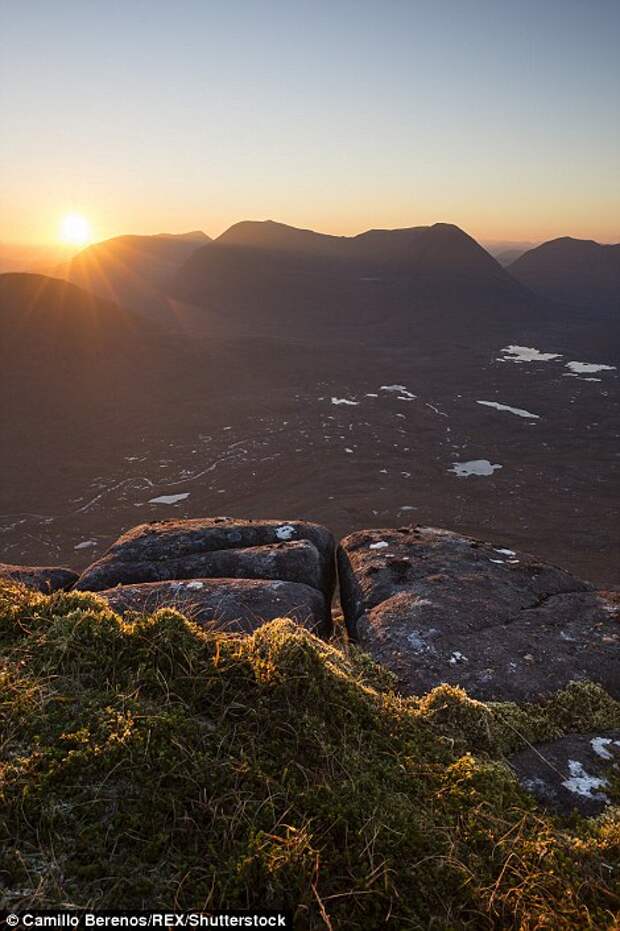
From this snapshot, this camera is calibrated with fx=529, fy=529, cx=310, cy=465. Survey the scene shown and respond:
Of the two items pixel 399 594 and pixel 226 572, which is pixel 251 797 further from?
pixel 226 572

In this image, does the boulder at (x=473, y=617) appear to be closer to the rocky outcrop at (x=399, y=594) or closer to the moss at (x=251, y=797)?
the rocky outcrop at (x=399, y=594)

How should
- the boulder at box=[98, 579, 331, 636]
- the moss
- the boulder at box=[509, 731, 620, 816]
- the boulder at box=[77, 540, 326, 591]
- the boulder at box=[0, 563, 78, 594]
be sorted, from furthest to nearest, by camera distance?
1. the boulder at box=[77, 540, 326, 591]
2. the boulder at box=[0, 563, 78, 594]
3. the boulder at box=[98, 579, 331, 636]
4. the boulder at box=[509, 731, 620, 816]
5. the moss

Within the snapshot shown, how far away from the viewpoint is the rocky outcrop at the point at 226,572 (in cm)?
885

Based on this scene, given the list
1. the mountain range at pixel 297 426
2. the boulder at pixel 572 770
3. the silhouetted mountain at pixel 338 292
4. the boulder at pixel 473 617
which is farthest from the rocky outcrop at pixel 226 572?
the silhouetted mountain at pixel 338 292

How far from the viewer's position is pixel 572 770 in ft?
18.9

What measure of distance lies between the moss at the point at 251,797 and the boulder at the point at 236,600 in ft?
10.5

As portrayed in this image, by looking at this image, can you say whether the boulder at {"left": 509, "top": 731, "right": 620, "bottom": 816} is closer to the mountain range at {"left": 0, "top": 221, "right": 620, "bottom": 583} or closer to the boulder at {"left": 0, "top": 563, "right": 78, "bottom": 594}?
the boulder at {"left": 0, "top": 563, "right": 78, "bottom": 594}

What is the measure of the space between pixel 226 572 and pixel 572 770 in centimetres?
712

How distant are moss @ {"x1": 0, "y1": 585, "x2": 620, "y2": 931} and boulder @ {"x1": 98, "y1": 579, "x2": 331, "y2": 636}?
126 inches

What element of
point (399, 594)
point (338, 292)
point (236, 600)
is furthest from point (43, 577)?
point (338, 292)

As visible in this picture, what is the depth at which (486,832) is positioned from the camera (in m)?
3.97

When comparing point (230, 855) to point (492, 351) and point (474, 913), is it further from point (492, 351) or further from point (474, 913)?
point (492, 351)

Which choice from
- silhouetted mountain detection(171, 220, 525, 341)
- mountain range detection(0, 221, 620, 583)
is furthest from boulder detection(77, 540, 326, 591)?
silhouetted mountain detection(171, 220, 525, 341)

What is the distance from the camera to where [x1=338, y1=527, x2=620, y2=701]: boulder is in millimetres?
7594
